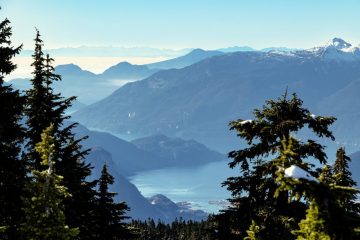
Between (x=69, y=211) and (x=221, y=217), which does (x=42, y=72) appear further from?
(x=221, y=217)

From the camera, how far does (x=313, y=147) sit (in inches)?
697

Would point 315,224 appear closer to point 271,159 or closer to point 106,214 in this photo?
point 271,159

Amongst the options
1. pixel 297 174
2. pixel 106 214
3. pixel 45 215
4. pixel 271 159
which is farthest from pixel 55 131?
pixel 297 174

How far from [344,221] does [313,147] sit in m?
7.56

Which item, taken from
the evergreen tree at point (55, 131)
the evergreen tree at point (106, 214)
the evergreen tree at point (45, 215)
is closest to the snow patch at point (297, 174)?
the evergreen tree at point (45, 215)

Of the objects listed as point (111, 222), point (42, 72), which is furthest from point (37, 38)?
point (111, 222)

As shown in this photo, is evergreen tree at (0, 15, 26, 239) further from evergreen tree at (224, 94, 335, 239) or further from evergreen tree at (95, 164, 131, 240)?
evergreen tree at (95, 164, 131, 240)

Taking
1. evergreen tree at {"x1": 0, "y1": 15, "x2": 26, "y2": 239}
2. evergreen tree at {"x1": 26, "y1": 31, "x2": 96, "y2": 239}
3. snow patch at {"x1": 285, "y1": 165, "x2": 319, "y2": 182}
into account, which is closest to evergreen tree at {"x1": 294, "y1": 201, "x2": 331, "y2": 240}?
snow patch at {"x1": 285, "y1": 165, "x2": 319, "y2": 182}

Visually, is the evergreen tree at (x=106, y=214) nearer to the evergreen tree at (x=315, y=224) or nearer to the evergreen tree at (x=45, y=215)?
the evergreen tree at (x=45, y=215)

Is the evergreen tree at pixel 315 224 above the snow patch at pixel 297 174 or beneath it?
beneath

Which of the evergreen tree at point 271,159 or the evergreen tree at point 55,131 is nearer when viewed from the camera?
the evergreen tree at point 271,159

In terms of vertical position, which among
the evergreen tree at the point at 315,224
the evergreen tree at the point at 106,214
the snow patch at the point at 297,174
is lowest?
the evergreen tree at the point at 106,214

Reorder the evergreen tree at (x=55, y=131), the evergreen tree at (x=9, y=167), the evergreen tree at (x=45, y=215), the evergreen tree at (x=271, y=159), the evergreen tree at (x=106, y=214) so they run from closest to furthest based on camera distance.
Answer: the evergreen tree at (x=45, y=215), the evergreen tree at (x=271, y=159), the evergreen tree at (x=9, y=167), the evergreen tree at (x=55, y=131), the evergreen tree at (x=106, y=214)

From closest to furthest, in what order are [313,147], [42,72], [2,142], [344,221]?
1. [344,221]
2. [313,147]
3. [2,142]
4. [42,72]
